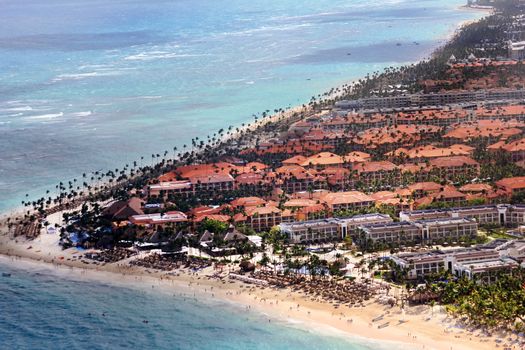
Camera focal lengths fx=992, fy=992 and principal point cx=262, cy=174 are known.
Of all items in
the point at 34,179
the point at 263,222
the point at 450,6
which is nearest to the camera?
the point at 263,222

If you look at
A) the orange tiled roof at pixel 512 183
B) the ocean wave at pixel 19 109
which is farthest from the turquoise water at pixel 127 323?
the ocean wave at pixel 19 109

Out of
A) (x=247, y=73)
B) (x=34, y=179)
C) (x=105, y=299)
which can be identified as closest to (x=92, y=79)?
(x=247, y=73)

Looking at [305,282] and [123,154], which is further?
[123,154]

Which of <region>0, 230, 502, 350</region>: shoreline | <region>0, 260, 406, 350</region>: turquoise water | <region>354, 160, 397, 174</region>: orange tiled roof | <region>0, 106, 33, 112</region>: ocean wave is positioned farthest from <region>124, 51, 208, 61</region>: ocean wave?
<region>0, 260, 406, 350</region>: turquoise water

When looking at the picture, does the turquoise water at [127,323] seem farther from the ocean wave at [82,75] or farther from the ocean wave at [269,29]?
the ocean wave at [269,29]

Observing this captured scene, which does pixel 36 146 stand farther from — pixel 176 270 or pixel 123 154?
pixel 176 270

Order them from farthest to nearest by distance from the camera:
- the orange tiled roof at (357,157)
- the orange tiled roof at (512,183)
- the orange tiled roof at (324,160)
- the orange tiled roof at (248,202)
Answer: the orange tiled roof at (357,157), the orange tiled roof at (324,160), the orange tiled roof at (248,202), the orange tiled roof at (512,183)

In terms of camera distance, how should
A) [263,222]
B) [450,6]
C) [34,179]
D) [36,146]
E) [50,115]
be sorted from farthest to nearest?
[450,6] < [50,115] < [36,146] < [34,179] < [263,222]
